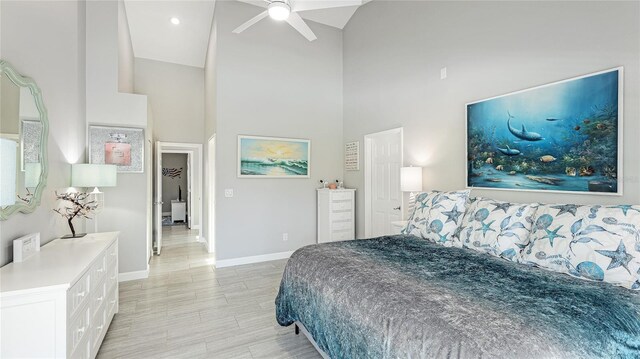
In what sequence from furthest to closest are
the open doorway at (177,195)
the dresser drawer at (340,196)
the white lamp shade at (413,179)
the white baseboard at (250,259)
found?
1. the open doorway at (177,195)
2. the dresser drawer at (340,196)
3. the white baseboard at (250,259)
4. the white lamp shade at (413,179)

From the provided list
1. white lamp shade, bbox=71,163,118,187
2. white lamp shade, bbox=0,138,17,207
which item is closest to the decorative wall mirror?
white lamp shade, bbox=0,138,17,207

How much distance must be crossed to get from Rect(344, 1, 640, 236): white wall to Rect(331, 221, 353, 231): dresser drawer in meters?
0.36

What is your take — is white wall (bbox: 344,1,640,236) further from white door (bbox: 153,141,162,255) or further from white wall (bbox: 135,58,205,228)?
white door (bbox: 153,141,162,255)

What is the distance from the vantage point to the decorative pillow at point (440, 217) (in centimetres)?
256

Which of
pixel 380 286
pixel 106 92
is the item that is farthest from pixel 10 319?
pixel 106 92

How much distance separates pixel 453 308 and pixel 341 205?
11.7 feet

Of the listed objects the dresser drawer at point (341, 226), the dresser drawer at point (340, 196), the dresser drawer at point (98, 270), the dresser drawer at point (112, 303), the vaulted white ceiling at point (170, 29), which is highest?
the vaulted white ceiling at point (170, 29)

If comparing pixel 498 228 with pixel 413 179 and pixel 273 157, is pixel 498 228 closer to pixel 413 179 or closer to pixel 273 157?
pixel 413 179

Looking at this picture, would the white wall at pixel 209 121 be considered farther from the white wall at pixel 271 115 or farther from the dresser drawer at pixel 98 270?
the dresser drawer at pixel 98 270

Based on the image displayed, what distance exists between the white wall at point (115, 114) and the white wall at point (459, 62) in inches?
128

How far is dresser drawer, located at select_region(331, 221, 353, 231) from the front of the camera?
15.8ft

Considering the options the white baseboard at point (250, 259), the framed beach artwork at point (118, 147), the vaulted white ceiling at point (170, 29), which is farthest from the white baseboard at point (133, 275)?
the vaulted white ceiling at point (170, 29)

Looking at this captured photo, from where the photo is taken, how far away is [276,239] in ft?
15.7

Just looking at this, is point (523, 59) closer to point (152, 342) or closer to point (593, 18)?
point (593, 18)
